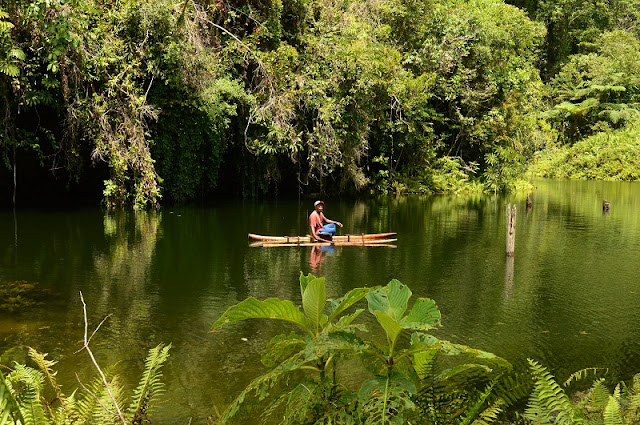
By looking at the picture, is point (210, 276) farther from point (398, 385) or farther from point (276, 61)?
point (276, 61)

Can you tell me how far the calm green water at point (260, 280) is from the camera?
24.5 ft

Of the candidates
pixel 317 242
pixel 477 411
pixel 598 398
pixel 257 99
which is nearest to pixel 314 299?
pixel 477 411

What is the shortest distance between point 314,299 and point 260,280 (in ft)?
30.2

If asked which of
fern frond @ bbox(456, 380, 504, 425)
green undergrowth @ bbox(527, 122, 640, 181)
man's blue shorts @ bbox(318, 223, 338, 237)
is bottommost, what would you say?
man's blue shorts @ bbox(318, 223, 338, 237)

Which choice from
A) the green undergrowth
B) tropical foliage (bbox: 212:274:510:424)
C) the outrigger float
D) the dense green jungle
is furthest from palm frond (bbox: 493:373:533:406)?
the green undergrowth

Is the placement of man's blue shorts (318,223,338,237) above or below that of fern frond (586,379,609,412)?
below

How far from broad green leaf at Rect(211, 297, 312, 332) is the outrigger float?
12.4 m

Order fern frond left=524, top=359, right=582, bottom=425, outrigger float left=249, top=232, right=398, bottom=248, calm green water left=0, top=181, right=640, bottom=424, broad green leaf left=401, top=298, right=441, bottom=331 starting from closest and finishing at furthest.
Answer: broad green leaf left=401, top=298, right=441, bottom=331 < fern frond left=524, top=359, right=582, bottom=425 < calm green water left=0, top=181, right=640, bottom=424 < outrigger float left=249, top=232, right=398, bottom=248

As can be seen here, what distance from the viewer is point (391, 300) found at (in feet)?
7.55

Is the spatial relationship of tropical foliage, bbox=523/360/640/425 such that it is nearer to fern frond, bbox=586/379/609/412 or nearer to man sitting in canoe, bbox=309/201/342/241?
fern frond, bbox=586/379/609/412

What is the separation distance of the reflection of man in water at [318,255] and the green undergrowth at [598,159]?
2954 centimetres

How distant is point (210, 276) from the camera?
11.5 m

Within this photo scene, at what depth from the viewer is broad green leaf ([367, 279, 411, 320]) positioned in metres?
2.24

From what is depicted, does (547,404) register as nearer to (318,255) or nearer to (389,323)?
(389,323)
